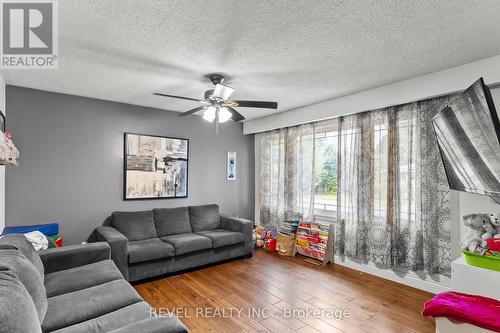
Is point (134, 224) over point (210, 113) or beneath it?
beneath

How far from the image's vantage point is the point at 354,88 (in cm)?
333

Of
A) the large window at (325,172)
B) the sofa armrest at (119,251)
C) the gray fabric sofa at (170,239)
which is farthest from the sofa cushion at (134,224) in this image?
the large window at (325,172)

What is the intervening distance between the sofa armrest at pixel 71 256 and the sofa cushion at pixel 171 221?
1.24 meters

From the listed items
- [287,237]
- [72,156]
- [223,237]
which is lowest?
[287,237]

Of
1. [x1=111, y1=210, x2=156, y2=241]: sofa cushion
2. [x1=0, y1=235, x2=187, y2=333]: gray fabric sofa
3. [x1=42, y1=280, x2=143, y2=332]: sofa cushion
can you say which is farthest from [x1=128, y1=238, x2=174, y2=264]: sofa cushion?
[x1=42, y1=280, x2=143, y2=332]: sofa cushion

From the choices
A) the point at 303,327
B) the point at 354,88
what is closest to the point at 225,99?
the point at 354,88

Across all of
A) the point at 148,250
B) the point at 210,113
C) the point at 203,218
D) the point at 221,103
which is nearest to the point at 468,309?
the point at 221,103

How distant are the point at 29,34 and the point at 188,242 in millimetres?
2750

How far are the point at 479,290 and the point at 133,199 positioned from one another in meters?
4.28

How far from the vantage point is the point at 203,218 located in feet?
14.4

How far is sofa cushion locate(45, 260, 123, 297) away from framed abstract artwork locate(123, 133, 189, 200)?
1.73m

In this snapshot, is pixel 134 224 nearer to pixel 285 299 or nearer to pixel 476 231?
pixel 285 299

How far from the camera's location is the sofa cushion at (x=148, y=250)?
3096 mm

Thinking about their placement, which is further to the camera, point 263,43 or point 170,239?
point 170,239
